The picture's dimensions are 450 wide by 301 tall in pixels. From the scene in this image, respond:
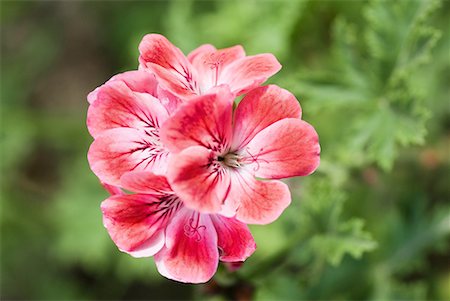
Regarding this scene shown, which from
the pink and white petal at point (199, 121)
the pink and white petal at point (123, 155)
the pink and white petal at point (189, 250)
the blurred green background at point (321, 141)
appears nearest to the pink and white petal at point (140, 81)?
the pink and white petal at point (123, 155)

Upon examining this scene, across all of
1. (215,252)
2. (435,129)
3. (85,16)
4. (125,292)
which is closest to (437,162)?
(435,129)

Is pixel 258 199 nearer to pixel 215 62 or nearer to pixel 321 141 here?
pixel 215 62

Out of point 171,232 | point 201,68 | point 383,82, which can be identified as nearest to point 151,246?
point 171,232

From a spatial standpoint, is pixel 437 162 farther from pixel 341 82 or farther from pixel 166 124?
pixel 166 124

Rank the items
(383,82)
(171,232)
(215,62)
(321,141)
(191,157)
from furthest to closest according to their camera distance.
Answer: (321,141)
(383,82)
(215,62)
(171,232)
(191,157)

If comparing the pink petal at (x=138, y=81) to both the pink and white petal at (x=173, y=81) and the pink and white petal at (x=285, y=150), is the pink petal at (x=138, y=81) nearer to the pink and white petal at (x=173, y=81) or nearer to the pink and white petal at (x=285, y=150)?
the pink and white petal at (x=173, y=81)
